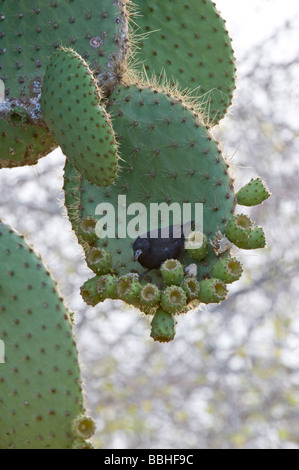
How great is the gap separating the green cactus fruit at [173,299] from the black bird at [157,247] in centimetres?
12

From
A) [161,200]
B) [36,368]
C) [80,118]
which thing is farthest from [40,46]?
[36,368]

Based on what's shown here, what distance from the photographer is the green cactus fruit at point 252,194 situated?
212cm

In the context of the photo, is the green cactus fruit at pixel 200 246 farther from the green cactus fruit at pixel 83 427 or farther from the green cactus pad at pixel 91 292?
the green cactus fruit at pixel 83 427

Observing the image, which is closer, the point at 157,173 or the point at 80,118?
the point at 80,118

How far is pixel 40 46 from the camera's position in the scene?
7.47 ft

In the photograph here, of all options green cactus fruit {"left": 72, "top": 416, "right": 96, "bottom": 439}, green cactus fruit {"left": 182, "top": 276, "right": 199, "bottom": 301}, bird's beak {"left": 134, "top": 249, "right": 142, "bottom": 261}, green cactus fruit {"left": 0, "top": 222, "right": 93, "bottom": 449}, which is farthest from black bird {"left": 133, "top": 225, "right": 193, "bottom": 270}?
green cactus fruit {"left": 72, "top": 416, "right": 96, "bottom": 439}

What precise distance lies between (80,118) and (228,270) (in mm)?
501

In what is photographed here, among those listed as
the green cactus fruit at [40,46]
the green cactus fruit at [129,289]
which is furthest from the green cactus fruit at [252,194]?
the green cactus fruit at [40,46]

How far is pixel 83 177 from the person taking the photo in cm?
217

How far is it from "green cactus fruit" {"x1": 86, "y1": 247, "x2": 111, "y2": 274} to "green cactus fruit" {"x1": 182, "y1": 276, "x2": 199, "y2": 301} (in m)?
0.20

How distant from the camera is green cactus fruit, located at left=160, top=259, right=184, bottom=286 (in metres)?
2.01

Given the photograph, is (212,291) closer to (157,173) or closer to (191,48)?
(157,173)

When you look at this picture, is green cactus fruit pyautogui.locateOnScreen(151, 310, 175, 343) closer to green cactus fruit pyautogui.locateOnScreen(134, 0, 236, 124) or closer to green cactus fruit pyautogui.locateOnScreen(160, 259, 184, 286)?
green cactus fruit pyautogui.locateOnScreen(160, 259, 184, 286)
